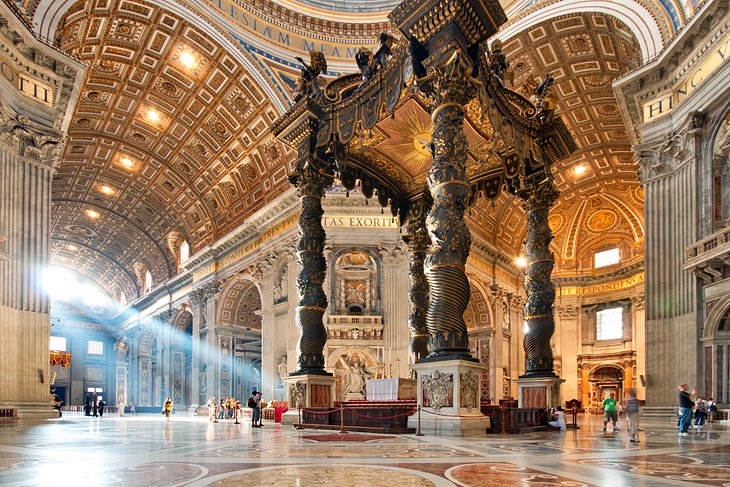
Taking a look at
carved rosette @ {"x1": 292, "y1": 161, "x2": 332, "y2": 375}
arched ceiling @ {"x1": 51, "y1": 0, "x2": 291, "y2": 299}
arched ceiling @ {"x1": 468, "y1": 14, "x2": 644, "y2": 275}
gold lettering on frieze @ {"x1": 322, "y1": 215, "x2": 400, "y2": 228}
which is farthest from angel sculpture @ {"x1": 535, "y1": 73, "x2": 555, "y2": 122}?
arched ceiling @ {"x1": 51, "y1": 0, "x2": 291, "y2": 299}

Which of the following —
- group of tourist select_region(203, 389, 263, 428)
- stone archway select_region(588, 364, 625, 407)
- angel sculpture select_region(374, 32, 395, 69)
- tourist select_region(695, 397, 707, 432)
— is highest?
angel sculpture select_region(374, 32, 395, 69)

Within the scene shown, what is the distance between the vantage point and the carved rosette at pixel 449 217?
796 centimetres

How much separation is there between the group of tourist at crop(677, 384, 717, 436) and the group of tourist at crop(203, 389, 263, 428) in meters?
8.12

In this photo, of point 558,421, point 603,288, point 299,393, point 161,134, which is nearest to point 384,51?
point 299,393

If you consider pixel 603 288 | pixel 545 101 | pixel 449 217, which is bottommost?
pixel 603 288

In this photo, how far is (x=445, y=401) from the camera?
26.3 feet

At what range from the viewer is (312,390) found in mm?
10594

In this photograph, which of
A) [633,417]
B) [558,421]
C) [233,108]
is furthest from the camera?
[233,108]

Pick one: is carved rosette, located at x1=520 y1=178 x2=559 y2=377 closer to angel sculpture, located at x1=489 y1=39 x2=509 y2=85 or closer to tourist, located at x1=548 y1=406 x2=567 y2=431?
tourist, located at x1=548 y1=406 x2=567 y2=431

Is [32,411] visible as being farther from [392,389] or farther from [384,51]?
Result: [384,51]

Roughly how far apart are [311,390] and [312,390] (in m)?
0.03

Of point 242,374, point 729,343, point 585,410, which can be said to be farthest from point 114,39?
point 585,410

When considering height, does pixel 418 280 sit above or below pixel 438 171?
below

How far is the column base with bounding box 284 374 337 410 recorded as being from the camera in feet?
34.7
